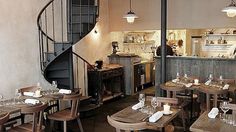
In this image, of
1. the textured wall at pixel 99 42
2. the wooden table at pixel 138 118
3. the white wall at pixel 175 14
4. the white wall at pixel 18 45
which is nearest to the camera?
the wooden table at pixel 138 118

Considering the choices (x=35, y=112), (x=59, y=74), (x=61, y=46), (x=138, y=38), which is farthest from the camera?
(x=138, y=38)

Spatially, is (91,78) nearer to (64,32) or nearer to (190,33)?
(64,32)

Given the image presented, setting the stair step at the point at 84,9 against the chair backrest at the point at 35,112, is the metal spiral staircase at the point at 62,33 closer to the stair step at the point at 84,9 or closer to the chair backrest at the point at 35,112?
the stair step at the point at 84,9

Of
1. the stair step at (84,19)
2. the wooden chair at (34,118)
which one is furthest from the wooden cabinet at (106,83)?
the wooden chair at (34,118)

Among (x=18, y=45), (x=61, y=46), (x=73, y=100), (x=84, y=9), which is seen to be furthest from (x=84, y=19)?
(x=73, y=100)

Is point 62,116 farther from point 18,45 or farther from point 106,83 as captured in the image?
point 106,83

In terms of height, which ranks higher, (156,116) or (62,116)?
(156,116)

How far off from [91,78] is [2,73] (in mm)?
2589

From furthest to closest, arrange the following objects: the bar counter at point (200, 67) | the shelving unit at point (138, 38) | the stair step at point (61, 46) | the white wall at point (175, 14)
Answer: the shelving unit at point (138, 38)
the white wall at point (175, 14)
the bar counter at point (200, 67)
the stair step at point (61, 46)

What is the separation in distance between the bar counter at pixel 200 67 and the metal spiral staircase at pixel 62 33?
7.09ft

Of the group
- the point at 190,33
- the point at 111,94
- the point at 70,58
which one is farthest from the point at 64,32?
the point at 190,33

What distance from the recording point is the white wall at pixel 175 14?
7008 mm

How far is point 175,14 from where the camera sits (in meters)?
7.55

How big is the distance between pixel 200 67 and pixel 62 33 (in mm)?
3350
